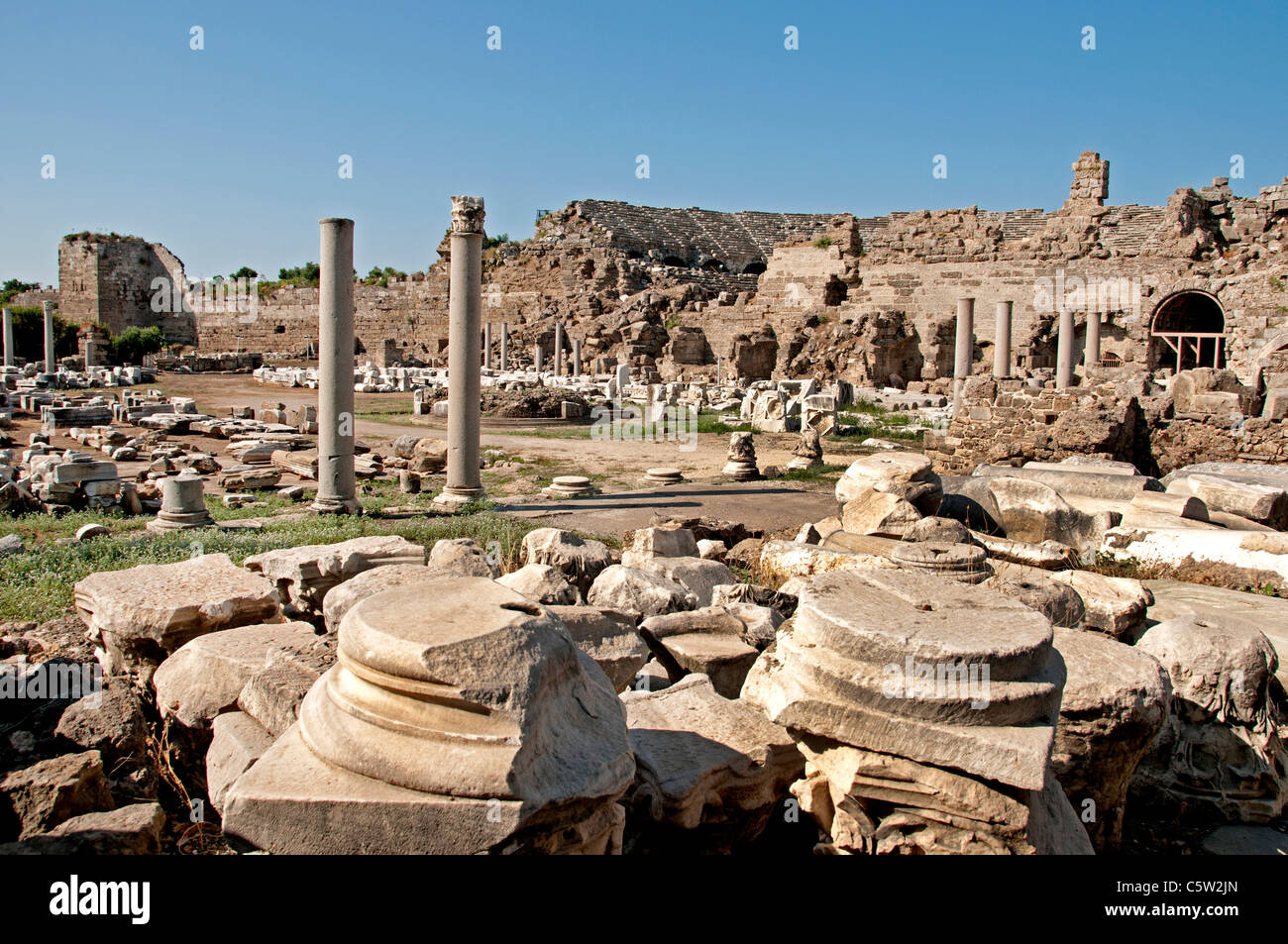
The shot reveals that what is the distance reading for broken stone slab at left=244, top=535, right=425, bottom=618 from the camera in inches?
207

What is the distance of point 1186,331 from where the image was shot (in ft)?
80.3

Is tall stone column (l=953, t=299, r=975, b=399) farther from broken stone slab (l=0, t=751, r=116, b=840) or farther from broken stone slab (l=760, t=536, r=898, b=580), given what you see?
broken stone slab (l=0, t=751, r=116, b=840)

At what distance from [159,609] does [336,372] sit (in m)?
5.32

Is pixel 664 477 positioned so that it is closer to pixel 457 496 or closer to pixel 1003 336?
pixel 457 496

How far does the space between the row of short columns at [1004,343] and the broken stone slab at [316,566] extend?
49.8 feet

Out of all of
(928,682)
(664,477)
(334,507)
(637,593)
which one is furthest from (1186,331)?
(928,682)

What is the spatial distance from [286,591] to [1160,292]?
24.3m

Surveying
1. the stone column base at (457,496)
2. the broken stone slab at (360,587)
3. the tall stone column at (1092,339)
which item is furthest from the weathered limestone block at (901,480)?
the tall stone column at (1092,339)

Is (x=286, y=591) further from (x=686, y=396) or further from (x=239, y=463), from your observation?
(x=686, y=396)

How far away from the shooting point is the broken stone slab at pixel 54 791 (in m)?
3.14

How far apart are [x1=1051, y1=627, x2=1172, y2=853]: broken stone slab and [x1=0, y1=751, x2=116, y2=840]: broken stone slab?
12.3 ft

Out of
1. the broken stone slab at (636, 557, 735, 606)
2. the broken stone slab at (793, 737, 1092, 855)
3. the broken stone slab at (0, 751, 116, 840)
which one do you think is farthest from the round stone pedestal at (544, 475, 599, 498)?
the broken stone slab at (793, 737, 1092, 855)
